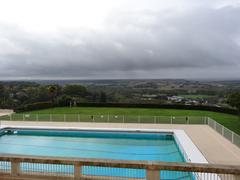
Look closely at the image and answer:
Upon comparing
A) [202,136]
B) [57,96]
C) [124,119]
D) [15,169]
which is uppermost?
[15,169]

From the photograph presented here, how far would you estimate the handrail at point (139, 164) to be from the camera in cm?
473

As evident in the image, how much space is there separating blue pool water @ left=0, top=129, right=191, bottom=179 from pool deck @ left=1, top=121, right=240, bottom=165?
0.96m

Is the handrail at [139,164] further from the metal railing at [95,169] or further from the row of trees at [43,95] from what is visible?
the row of trees at [43,95]

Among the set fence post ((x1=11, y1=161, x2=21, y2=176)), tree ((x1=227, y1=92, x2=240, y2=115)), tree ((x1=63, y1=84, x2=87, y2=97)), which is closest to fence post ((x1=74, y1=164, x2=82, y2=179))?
fence post ((x1=11, y1=161, x2=21, y2=176))

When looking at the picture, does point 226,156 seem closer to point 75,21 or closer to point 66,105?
point 75,21

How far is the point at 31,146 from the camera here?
15555mm

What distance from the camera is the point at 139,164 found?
489 cm

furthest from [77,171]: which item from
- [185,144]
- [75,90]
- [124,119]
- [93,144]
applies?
[75,90]

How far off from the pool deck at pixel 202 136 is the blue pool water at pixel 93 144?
37.8 inches

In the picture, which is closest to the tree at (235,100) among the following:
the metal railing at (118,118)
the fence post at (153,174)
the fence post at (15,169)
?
the metal railing at (118,118)

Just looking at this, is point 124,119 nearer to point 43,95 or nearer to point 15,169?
point 15,169

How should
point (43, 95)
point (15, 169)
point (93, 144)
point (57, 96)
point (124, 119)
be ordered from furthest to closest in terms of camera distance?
point (43, 95)
point (57, 96)
point (124, 119)
point (93, 144)
point (15, 169)

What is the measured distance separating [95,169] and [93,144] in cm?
1014

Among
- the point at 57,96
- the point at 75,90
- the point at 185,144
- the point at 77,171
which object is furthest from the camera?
the point at 75,90
